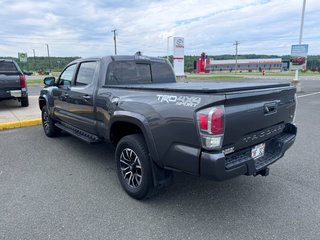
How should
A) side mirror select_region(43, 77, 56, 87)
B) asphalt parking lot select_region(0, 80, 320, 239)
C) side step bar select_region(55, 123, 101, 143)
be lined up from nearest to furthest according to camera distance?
1. asphalt parking lot select_region(0, 80, 320, 239)
2. side step bar select_region(55, 123, 101, 143)
3. side mirror select_region(43, 77, 56, 87)

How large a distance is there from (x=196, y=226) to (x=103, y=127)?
196 cm

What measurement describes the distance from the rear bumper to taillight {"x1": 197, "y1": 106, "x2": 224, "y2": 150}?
0.11 metres

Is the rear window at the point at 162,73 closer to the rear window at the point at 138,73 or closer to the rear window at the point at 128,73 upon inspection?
the rear window at the point at 138,73

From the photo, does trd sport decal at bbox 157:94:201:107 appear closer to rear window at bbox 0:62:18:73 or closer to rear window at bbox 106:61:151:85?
rear window at bbox 106:61:151:85

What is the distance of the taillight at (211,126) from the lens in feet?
7.79

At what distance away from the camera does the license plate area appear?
2.96m

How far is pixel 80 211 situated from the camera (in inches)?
121

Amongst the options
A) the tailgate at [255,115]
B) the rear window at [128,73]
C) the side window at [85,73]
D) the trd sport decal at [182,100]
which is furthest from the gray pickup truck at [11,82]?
the tailgate at [255,115]

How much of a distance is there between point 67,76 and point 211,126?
3823 millimetres

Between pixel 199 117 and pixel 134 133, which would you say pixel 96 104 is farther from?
pixel 199 117

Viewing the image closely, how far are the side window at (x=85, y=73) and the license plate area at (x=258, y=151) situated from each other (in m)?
2.72

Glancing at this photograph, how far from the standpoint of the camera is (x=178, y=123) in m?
2.62

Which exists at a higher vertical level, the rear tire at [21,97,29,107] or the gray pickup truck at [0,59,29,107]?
the gray pickup truck at [0,59,29,107]

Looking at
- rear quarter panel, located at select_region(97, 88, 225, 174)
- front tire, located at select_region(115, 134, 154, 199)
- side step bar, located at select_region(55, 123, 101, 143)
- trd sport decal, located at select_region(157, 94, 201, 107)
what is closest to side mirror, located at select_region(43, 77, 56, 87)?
side step bar, located at select_region(55, 123, 101, 143)
